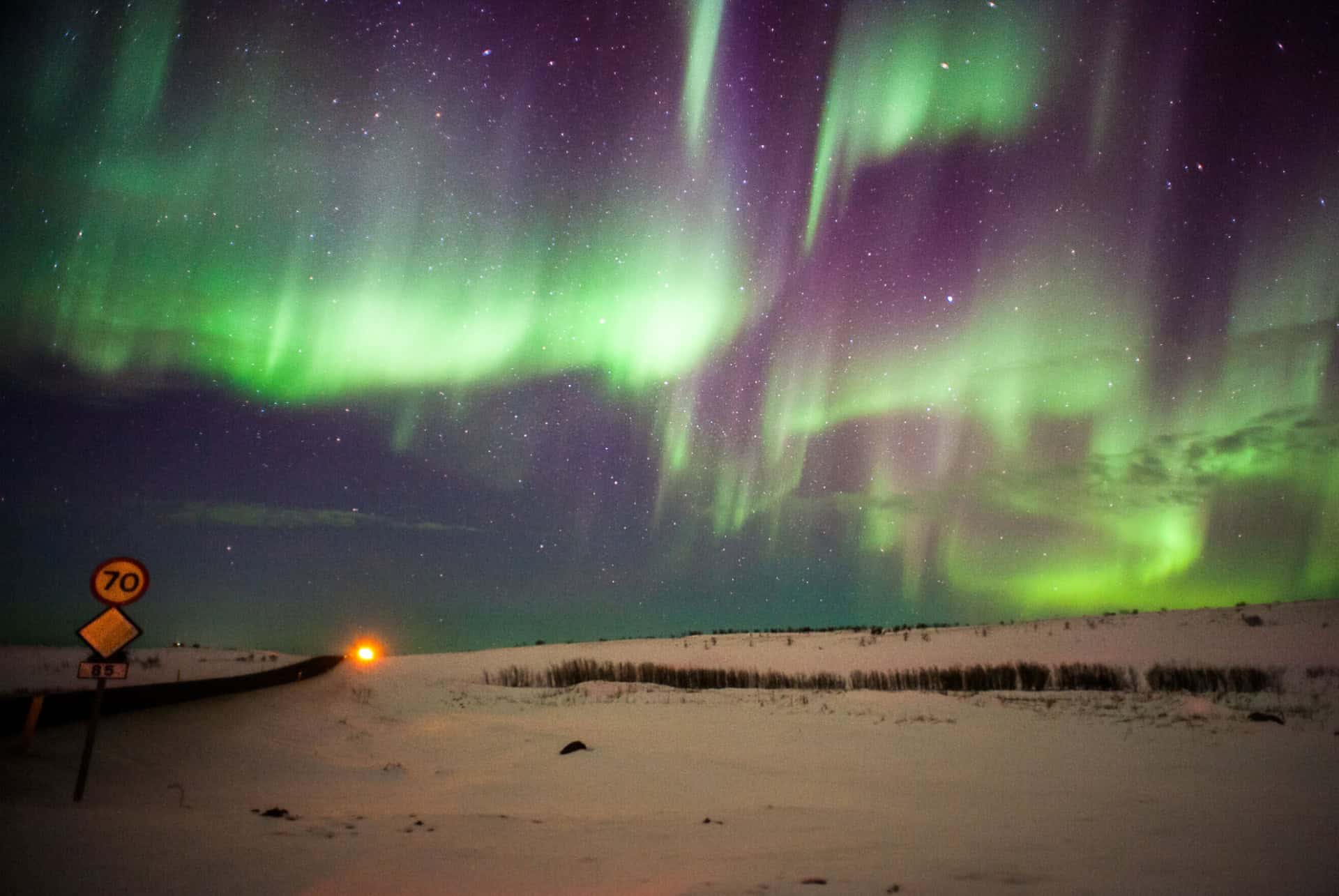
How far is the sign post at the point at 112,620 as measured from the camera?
364 inches

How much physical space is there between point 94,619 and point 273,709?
14.2 metres

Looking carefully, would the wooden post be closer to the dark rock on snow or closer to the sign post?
the sign post

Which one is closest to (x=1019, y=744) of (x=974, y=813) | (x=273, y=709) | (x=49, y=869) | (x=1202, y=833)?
(x=974, y=813)

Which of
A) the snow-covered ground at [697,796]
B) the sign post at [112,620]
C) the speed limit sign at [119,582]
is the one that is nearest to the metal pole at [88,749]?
the sign post at [112,620]

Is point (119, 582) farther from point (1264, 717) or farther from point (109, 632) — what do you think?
point (1264, 717)

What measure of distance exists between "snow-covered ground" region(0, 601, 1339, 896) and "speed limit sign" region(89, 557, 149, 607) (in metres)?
2.25

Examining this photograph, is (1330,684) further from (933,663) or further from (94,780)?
(94,780)

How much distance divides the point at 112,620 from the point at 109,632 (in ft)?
0.46

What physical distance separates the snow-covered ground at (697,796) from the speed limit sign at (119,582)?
2.25 m

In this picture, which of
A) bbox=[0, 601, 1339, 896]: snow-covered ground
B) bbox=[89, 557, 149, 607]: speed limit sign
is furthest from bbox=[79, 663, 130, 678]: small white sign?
bbox=[0, 601, 1339, 896]: snow-covered ground

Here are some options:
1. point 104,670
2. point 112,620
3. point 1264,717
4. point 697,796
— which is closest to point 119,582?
point 112,620

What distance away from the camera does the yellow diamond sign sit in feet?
30.3

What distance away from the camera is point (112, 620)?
30.8 feet

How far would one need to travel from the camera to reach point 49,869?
6695 millimetres
